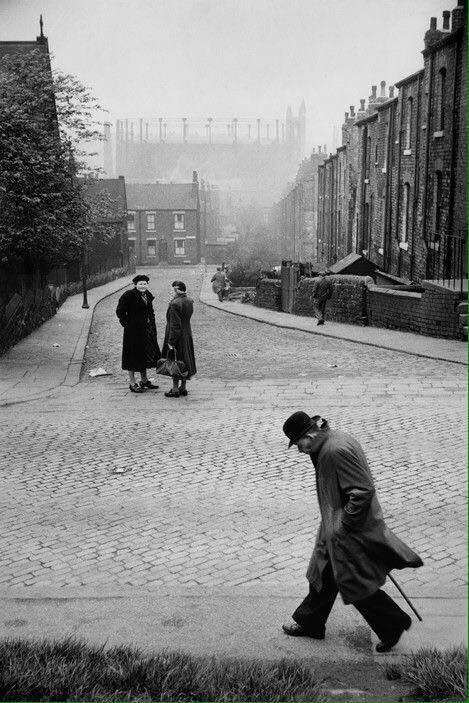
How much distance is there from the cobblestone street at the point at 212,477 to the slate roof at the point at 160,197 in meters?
69.4

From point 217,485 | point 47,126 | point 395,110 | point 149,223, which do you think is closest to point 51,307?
point 47,126

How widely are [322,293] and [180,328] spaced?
11699 mm

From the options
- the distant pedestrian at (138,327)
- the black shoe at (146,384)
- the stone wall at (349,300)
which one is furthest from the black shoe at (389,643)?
the stone wall at (349,300)

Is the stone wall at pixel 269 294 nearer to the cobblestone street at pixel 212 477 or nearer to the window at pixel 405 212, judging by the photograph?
the window at pixel 405 212

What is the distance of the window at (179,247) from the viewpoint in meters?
83.9

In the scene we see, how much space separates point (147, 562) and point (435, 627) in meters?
2.37

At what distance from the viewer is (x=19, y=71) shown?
17.1 meters

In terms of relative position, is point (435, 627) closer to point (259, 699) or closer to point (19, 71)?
point (259, 699)

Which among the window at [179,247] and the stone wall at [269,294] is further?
the window at [179,247]

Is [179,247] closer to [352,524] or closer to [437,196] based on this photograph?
[437,196]

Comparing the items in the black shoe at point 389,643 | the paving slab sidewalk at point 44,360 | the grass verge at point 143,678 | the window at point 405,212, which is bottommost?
the paving slab sidewalk at point 44,360

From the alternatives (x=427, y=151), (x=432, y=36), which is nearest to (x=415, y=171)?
(x=427, y=151)

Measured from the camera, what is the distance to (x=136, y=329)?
12.8 m

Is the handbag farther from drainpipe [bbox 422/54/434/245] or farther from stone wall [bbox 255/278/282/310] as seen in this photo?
stone wall [bbox 255/278/282/310]
